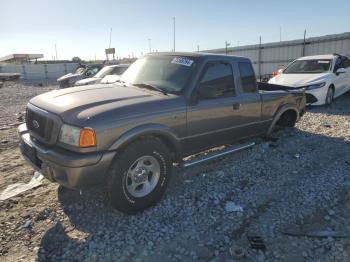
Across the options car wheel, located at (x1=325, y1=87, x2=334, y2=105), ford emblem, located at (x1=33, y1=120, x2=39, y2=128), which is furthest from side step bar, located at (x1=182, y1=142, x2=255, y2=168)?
car wheel, located at (x1=325, y1=87, x2=334, y2=105)

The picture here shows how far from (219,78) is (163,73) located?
0.85 meters

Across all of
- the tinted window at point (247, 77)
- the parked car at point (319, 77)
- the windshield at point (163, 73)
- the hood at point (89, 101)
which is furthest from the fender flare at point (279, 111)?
the parked car at point (319, 77)

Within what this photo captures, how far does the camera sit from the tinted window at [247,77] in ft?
17.5

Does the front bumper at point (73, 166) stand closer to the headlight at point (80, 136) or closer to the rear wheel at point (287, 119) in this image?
the headlight at point (80, 136)

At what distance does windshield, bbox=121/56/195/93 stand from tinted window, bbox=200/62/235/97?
268 mm

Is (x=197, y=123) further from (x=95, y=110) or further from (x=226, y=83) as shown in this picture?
(x=95, y=110)

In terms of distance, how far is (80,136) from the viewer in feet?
11.2

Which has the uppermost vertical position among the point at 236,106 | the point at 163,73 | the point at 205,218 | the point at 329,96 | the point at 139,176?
the point at 163,73

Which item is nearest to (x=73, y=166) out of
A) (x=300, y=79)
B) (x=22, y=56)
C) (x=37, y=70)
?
(x=300, y=79)

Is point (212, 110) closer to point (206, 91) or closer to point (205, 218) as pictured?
point (206, 91)

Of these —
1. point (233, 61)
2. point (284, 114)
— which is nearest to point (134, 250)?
point (233, 61)

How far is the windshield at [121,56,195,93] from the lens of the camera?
455cm

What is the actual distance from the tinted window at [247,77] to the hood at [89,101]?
1679 millimetres

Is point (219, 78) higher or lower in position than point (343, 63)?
higher
